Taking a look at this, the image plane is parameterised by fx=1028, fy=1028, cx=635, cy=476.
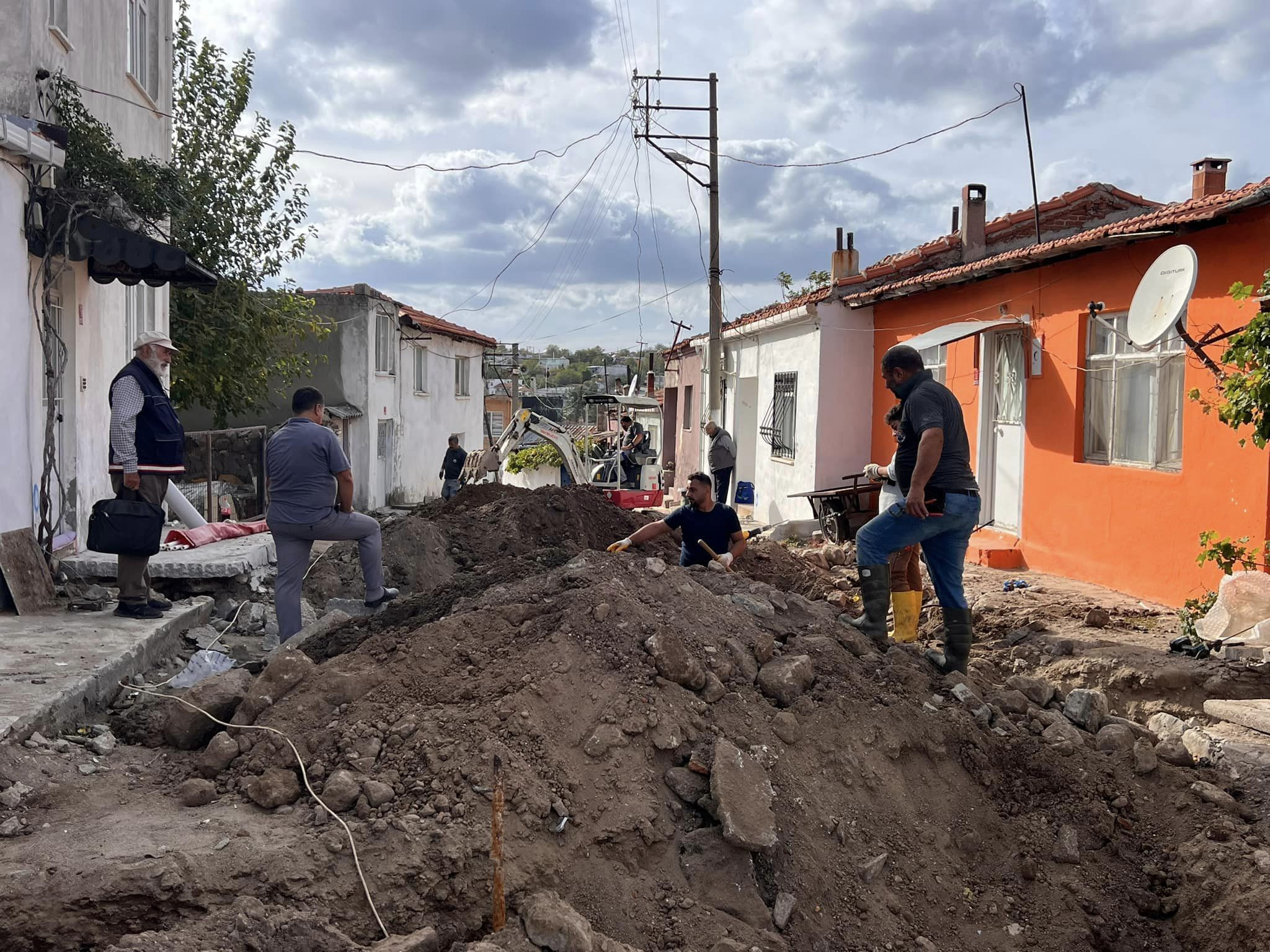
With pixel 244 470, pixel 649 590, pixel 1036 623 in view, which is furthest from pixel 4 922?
pixel 244 470

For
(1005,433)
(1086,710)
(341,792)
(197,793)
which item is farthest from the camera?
(1005,433)

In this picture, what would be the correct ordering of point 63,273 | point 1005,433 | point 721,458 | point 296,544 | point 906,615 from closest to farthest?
point 296,544
point 906,615
point 63,273
point 1005,433
point 721,458

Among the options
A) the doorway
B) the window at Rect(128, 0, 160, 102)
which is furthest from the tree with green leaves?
the doorway

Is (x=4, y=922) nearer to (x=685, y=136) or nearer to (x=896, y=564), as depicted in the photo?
(x=896, y=564)

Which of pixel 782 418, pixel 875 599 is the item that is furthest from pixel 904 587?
pixel 782 418

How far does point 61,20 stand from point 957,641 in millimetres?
7710

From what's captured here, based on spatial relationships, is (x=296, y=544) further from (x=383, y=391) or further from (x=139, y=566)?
(x=383, y=391)

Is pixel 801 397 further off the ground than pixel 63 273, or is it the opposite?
pixel 63 273

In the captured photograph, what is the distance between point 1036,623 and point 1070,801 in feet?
12.1

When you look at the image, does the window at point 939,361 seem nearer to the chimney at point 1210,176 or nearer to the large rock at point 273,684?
the chimney at point 1210,176

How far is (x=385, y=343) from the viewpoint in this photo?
74.2ft

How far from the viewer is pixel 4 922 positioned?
9.69 feet

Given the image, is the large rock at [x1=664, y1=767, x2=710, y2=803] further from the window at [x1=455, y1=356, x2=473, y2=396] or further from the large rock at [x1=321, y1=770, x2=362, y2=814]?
the window at [x1=455, y1=356, x2=473, y2=396]

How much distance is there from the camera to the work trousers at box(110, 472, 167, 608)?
238 inches
